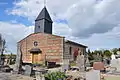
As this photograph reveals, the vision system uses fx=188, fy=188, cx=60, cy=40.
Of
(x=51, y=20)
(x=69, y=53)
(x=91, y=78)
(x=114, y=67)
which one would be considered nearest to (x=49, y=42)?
(x=69, y=53)

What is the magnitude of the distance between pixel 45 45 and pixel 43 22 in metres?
5.70

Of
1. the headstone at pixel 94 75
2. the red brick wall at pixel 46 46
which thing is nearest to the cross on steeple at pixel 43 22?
the red brick wall at pixel 46 46

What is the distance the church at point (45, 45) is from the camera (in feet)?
113

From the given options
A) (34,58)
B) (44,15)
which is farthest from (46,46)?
(44,15)

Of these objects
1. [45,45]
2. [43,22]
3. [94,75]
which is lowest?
[94,75]

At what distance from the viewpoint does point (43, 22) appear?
129 feet

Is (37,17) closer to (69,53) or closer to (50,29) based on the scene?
(50,29)

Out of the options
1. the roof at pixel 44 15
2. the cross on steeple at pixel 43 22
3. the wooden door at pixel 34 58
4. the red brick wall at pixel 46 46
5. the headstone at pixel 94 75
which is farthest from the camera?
the roof at pixel 44 15

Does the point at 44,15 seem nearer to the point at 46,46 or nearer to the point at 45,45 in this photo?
the point at 45,45

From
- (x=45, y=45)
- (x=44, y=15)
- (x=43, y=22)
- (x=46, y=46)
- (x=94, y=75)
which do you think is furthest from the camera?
(x=44, y=15)

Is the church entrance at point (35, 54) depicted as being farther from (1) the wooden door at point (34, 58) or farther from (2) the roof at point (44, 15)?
(2) the roof at point (44, 15)

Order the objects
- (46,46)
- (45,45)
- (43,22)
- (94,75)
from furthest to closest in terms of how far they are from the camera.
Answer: (43,22), (45,45), (46,46), (94,75)

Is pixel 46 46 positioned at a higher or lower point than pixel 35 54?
higher

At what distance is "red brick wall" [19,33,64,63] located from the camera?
1347 inches
